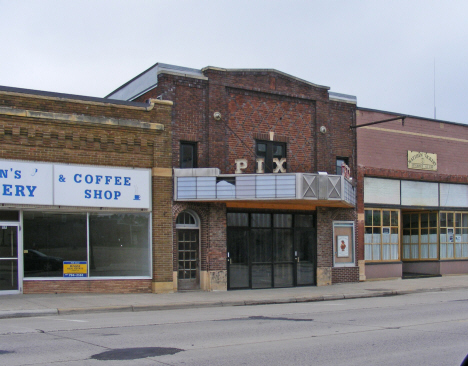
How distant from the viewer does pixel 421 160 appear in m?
28.5

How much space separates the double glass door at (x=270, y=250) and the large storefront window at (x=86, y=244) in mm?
3703

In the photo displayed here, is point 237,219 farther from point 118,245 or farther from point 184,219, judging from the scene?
point 118,245

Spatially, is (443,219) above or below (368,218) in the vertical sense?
below

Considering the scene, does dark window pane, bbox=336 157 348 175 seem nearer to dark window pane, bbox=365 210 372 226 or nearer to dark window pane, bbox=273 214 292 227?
dark window pane, bbox=365 210 372 226

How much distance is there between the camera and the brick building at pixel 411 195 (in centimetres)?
2677

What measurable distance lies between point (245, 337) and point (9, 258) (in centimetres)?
1015

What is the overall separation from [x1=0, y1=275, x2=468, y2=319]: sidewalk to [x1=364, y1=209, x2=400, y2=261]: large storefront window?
71.6 inches

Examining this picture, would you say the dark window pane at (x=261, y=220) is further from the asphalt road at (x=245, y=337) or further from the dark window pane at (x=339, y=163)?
the asphalt road at (x=245, y=337)

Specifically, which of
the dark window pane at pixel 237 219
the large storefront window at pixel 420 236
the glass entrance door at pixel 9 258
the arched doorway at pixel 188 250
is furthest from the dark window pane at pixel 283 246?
the glass entrance door at pixel 9 258

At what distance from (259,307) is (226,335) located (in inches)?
258

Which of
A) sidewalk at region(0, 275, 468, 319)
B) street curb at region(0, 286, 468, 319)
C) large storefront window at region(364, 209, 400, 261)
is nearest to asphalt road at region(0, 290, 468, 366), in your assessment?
street curb at region(0, 286, 468, 319)

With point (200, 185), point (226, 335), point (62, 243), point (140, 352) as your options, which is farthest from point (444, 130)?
point (140, 352)

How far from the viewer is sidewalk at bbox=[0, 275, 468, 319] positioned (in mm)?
16094

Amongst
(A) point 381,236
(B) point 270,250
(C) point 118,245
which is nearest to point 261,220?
(B) point 270,250
